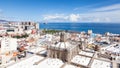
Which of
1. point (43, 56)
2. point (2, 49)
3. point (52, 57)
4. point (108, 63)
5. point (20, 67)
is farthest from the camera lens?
point (2, 49)

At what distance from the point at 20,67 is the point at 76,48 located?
15465 mm

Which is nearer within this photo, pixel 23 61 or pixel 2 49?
pixel 23 61

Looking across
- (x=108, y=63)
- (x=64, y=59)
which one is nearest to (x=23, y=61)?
(x=64, y=59)

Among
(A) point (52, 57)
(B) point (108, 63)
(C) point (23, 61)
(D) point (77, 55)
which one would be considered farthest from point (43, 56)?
(B) point (108, 63)

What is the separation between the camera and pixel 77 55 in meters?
31.5

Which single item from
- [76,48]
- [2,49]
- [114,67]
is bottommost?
[2,49]

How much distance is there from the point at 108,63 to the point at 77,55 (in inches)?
321

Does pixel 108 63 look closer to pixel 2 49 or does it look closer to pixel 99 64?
pixel 99 64

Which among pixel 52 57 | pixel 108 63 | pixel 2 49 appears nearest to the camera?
pixel 108 63

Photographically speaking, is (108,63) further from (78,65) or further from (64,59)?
(64,59)

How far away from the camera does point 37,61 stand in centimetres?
2833

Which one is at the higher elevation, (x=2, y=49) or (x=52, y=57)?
(x=52, y=57)

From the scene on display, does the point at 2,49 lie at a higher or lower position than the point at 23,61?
lower

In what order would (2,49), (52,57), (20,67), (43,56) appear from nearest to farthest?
(20,67)
(52,57)
(43,56)
(2,49)
